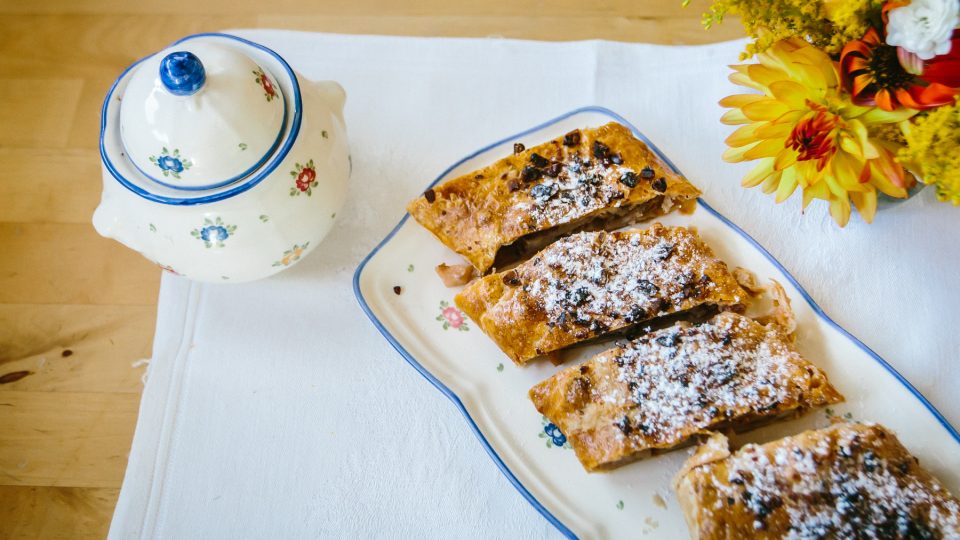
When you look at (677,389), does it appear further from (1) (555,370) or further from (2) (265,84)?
(2) (265,84)

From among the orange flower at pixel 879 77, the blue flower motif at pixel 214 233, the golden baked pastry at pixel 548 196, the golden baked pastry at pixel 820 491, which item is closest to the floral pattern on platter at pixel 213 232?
the blue flower motif at pixel 214 233

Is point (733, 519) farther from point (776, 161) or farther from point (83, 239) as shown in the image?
point (83, 239)

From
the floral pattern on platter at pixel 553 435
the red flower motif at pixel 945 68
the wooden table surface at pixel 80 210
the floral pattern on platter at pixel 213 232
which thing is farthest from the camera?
the wooden table surface at pixel 80 210

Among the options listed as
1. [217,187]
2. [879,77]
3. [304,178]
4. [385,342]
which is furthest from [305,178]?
[879,77]

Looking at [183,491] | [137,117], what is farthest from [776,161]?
[183,491]

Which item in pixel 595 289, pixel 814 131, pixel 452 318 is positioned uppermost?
pixel 814 131

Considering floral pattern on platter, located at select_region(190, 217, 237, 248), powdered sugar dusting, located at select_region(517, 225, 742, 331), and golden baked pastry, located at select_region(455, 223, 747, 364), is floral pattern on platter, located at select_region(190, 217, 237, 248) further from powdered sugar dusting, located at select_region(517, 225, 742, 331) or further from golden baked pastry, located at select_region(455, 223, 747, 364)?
powdered sugar dusting, located at select_region(517, 225, 742, 331)

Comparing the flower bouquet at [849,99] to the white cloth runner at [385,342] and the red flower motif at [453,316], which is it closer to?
the white cloth runner at [385,342]
